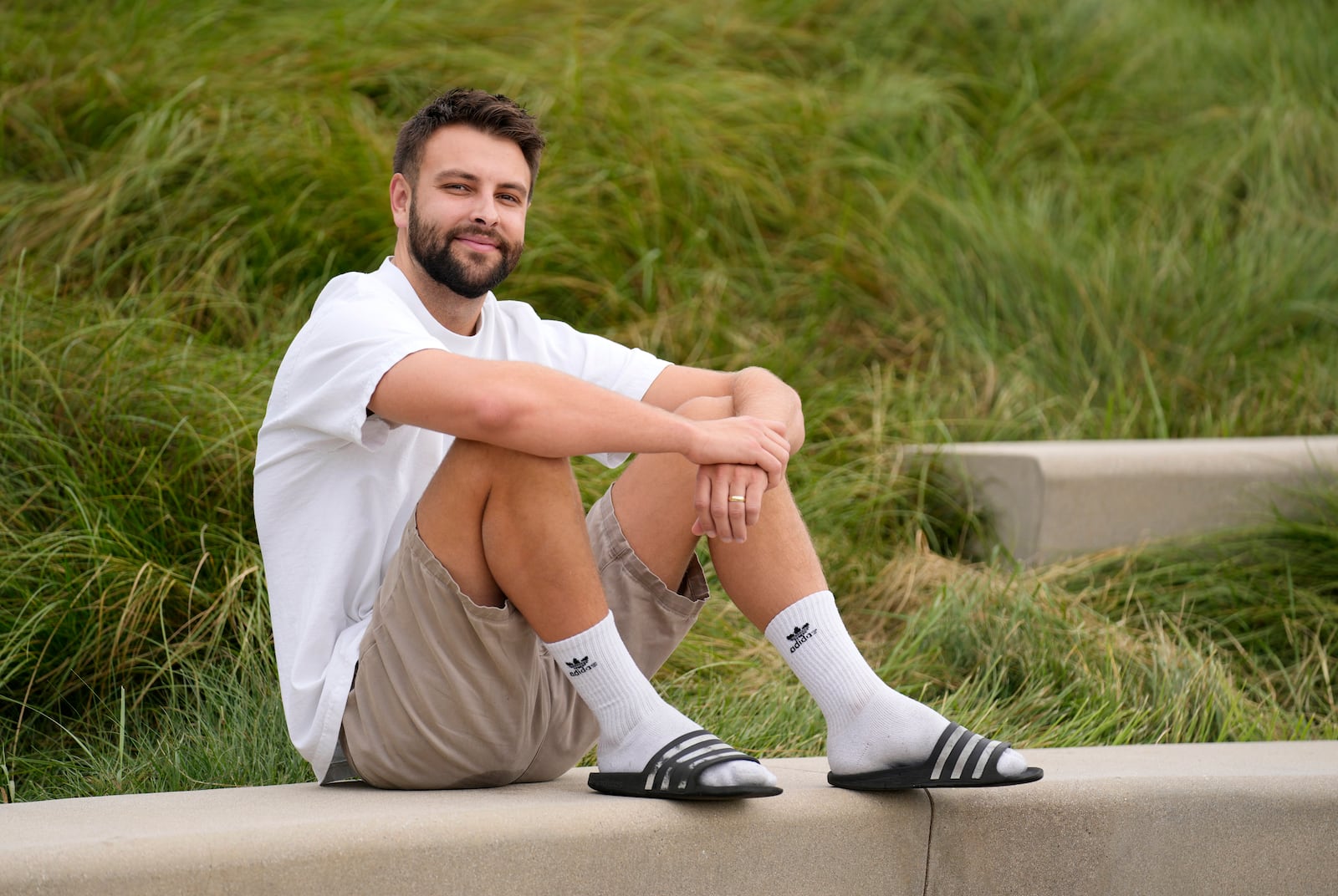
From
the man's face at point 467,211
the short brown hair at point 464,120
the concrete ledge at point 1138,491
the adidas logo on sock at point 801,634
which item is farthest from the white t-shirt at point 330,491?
the concrete ledge at point 1138,491

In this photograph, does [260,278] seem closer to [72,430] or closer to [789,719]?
[72,430]

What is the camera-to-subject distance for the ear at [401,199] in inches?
92.4

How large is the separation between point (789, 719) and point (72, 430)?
176 cm

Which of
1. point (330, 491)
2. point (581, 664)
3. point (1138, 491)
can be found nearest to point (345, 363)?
point (330, 491)

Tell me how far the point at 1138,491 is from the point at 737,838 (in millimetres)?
2223

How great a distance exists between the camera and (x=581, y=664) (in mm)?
2055

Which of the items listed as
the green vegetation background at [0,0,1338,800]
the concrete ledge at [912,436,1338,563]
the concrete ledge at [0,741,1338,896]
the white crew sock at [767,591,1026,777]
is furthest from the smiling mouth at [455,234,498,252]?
the concrete ledge at [912,436,1338,563]

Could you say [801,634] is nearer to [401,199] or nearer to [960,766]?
[960,766]

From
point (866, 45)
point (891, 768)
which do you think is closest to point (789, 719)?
point (891, 768)

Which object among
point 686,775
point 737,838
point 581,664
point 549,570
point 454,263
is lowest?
point 737,838

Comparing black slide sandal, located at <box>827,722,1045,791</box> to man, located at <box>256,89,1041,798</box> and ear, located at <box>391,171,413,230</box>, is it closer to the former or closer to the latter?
man, located at <box>256,89,1041,798</box>

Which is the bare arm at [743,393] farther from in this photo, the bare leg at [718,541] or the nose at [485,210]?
the nose at [485,210]

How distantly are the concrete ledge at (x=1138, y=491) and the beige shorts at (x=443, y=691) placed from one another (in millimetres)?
1971

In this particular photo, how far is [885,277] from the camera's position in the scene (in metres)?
4.73
